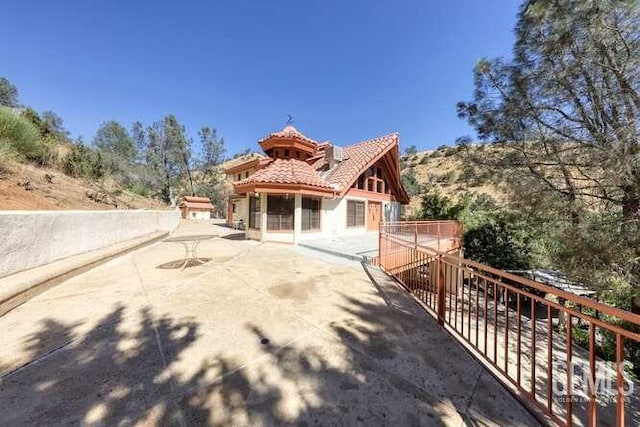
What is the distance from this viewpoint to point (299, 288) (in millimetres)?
4875

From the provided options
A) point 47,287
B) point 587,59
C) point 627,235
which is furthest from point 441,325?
point 47,287

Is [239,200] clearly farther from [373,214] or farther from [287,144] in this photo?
[373,214]

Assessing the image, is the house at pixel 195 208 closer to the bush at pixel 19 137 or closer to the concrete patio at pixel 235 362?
the bush at pixel 19 137

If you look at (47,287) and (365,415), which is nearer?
(365,415)

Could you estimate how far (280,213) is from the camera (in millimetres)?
10969

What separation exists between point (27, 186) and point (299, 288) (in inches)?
361

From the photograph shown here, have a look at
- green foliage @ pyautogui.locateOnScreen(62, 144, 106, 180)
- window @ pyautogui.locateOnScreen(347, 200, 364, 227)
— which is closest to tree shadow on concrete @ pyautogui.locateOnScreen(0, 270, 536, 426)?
window @ pyautogui.locateOnScreen(347, 200, 364, 227)

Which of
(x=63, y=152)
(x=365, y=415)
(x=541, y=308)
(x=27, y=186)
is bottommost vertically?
(x=541, y=308)

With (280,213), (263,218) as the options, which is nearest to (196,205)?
(263,218)

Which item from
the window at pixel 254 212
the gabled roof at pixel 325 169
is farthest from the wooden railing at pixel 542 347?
the window at pixel 254 212

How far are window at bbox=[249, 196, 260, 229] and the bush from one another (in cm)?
789

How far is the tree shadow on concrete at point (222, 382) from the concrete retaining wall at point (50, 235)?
2314 millimetres

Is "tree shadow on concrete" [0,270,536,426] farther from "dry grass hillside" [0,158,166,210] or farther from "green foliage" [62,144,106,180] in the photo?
"green foliage" [62,144,106,180]

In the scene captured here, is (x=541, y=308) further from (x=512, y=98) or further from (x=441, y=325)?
(x=441, y=325)
